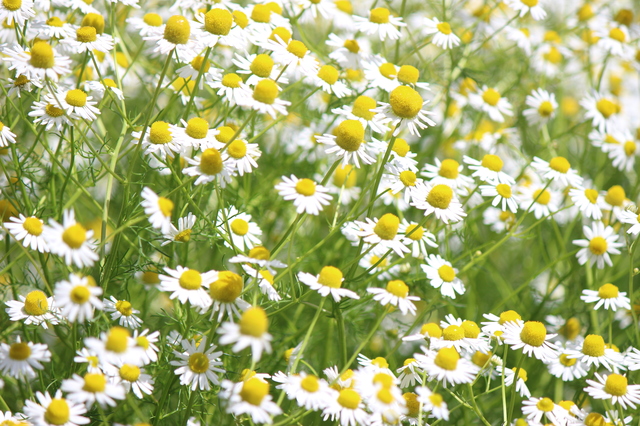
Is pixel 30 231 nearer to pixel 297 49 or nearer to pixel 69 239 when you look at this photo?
pixel 69 239

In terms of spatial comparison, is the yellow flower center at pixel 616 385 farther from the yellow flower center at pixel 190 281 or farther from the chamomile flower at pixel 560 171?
the yellow flower center at pixel 190 281

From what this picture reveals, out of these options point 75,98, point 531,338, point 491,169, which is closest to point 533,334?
point 531,338

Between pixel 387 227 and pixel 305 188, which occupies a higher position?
pixel 305 188

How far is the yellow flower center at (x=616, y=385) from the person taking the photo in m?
1.78

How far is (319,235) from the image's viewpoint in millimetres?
2758

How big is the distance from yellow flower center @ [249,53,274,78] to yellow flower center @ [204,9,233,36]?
0.13 meters

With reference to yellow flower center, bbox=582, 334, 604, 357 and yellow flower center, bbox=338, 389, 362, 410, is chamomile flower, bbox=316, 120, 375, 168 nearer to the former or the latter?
yellow flower center, bbox=338, 389, 362, 410

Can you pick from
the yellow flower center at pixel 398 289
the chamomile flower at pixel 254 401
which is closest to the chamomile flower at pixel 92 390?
the chamomile flower at pixel 254 401

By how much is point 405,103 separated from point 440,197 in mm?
305

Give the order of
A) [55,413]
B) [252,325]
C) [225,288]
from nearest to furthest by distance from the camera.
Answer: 1. [252,325]
2. [55,413]
3. [225,288]

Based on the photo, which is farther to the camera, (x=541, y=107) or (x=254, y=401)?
(x=541, y=107)

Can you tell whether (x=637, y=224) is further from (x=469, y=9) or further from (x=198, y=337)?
(x=469, y=9)

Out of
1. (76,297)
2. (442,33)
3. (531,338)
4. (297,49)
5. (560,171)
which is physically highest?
(297,49)

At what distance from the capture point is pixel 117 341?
137 centimetres
